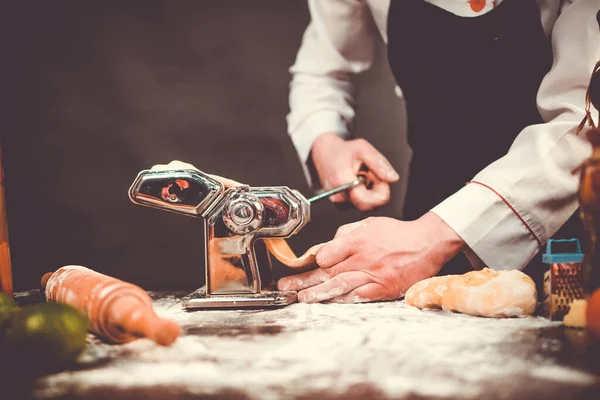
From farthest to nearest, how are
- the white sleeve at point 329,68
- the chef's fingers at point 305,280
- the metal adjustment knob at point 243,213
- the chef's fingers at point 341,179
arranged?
the white sleeve at point 329,68 < the chef's fingers at point 341,179 < the chef's fingers at point 305,280 < the metal adjustment knob at point 243,213

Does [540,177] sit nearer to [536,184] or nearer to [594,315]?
[536,184]

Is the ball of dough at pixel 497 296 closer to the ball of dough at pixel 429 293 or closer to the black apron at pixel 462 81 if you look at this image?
the ball of dough at pixel 429 293

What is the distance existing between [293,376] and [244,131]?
162cm

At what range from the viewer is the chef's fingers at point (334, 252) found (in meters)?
1.09

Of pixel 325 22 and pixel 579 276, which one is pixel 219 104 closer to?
pixel 325 22

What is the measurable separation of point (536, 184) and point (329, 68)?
81 cm

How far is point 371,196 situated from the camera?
1368 millimetres

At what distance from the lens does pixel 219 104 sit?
7.09ft

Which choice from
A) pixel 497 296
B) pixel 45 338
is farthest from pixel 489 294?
pixel 45 338

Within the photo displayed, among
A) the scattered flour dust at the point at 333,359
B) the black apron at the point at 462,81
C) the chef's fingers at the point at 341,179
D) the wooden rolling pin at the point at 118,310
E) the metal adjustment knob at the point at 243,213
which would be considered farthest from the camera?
the chef's fingers at the point at 341,179

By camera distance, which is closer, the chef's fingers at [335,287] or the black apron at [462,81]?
the chef's fingers at [335,287]

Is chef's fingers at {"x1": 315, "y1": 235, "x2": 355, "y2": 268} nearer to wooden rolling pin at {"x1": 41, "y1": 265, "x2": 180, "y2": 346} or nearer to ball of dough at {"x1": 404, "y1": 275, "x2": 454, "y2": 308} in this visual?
ball of dough at {"x1": 404, "y1": 275, "x2": 454, "y2": 308}

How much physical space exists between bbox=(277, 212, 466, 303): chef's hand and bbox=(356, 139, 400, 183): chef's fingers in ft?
0.80

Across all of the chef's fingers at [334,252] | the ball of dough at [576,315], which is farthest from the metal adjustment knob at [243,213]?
the ball of dough at [576,315]
